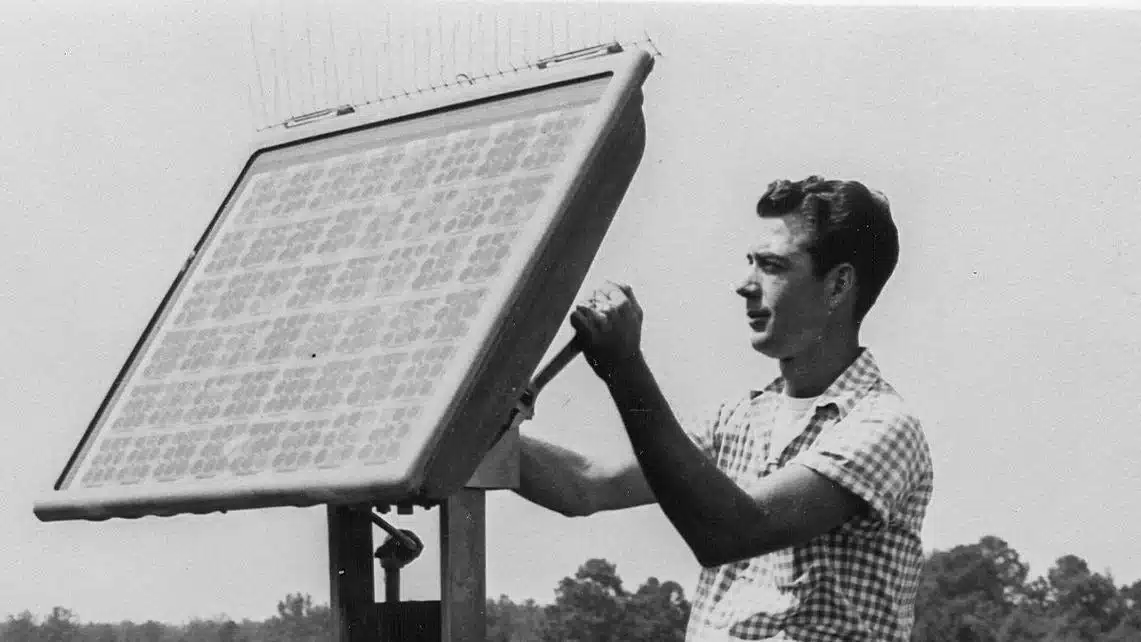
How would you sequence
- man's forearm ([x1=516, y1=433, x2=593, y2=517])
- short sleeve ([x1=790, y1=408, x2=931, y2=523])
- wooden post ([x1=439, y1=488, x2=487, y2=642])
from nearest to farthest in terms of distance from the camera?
Answer: wooden post ([x1=439, y1=488, x2=487, y2=642]) → short sleeve ([x1=790, y1=408, x2=931, y2=523]) → man's forearm ([x1=516, y1=433, x2=593, y2=517])

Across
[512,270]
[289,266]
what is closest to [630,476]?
[289,266]

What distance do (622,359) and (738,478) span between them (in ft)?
4.04

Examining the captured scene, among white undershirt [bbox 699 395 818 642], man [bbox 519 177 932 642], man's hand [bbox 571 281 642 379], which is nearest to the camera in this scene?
man's hand [bbox 571 281 642 379]

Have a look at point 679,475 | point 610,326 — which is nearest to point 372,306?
point 610,326

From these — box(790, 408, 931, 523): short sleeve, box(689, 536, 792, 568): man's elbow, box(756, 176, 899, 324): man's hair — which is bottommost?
box(689, 536, 792, 568): man's elbow

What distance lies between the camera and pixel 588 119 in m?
4.76

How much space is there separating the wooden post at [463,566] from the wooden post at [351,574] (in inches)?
15.1

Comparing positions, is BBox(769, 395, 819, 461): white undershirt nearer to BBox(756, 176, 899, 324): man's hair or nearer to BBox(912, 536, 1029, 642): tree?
BBox(756, 176, 899, 324): man's hair

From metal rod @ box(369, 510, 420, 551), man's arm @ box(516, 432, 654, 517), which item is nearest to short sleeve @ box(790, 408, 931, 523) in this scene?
man's arm @ box(516, 432, 654, 517)

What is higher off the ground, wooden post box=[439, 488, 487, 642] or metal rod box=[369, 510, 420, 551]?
metal rod box=[369, 510, 420, 551]

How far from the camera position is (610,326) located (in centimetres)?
462

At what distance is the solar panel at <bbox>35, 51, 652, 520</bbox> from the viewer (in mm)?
4512

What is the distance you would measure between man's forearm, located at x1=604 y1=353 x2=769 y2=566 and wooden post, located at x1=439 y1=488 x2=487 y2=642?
1.56 feet

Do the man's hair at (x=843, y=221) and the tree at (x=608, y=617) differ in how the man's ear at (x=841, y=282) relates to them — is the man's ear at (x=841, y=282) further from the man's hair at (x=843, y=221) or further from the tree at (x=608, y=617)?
the tree at (x=608, y=617)
